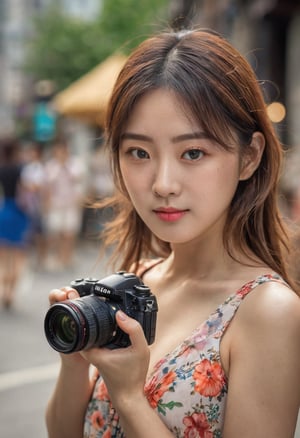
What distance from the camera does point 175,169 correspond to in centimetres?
176

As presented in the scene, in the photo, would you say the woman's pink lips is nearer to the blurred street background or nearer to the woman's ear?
the woman's ear

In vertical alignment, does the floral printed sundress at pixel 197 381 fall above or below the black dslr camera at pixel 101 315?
below

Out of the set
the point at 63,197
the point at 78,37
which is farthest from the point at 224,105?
the point at 78,37

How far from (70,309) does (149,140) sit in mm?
453

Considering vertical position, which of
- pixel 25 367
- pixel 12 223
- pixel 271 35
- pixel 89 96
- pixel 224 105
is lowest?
pixel 25 367

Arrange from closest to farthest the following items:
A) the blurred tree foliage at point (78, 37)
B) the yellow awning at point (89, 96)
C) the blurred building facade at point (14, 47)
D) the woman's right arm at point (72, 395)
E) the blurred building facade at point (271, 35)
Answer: the woman's right arm at point (72, 395) < the blurred building facade at point (271, 35) < the yellow awning at point (89, 96) < the blurred tree foliage at point (78, 37) < the blurred building facade at point (14, 47)

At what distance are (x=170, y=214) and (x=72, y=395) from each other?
0.59 metres

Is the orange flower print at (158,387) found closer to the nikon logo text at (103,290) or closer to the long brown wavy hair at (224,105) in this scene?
the nikon logo text at (103,290)

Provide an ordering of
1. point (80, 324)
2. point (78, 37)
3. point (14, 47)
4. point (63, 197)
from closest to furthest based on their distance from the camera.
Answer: point (80, 324)
point (63, 197)
point (78, 37)
point (14, 47)

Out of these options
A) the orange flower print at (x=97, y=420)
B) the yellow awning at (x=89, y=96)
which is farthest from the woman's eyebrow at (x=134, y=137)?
the yellow awning at (x=89, y=96)

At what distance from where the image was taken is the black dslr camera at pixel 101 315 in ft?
5.40

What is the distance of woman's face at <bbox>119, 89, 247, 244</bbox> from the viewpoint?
5.74ft

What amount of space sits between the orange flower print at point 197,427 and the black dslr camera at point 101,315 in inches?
7.9

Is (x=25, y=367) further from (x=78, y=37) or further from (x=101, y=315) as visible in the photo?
(x=78, y=37)
